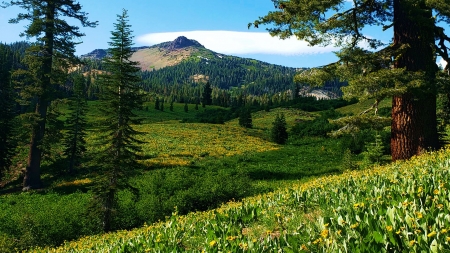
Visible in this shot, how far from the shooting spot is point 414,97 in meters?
10.1

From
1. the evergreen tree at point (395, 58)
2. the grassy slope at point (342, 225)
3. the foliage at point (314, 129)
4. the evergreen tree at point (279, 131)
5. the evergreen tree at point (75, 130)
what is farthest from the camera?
the evergreen tree at point (279, 131)

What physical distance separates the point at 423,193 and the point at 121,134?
1943 centimetres

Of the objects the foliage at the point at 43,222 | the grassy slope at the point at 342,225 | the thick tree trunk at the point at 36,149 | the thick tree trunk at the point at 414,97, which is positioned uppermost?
the thick tree trunk at the point at 414,97

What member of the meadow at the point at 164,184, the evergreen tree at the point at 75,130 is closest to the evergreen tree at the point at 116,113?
the meadow at the point at 164,184

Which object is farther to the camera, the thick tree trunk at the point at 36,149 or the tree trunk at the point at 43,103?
the thick tree trunk at the point at 36,149

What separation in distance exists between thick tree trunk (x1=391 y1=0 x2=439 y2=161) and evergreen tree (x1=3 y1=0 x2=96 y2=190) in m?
26.5

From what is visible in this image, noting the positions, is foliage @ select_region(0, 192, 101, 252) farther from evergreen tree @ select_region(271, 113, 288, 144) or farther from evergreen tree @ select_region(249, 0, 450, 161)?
evergreen tree @ select_region(271, 113, 288, 144)

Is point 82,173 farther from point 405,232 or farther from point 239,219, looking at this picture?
point 405,232

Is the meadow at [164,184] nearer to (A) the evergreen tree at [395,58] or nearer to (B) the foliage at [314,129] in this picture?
(B) the foliage at [314,129]

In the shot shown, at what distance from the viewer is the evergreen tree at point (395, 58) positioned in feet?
31.8

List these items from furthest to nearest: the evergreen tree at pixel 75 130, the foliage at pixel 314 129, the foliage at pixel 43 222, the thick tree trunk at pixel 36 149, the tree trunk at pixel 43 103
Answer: the foliage at pixel 314 129 → the evergreen tree at pixel 75 130 → the thick tree trunk at pixel 36 149 → the tree trunk at pixel 43 103 → the foliage at pixel 43 222

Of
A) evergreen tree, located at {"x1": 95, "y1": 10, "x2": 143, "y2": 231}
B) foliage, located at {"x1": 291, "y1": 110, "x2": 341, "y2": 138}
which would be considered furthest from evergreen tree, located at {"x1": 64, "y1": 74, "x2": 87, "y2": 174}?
foliage, located at {"x1": 291, "y1": 110, "x2": 341, "y2": 138}

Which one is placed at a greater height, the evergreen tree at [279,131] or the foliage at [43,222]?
the evergreen tree at [279,131]

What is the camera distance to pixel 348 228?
4043mm
